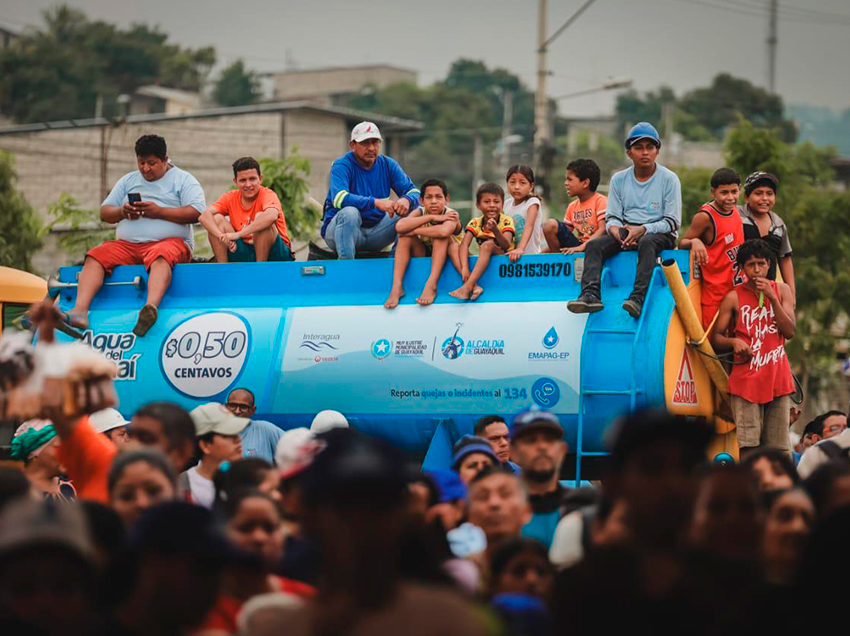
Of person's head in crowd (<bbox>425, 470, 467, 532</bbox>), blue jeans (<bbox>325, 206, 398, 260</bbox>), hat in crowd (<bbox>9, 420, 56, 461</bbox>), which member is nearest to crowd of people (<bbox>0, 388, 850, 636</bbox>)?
person's head in crowd (<bbox>425, 470, 467, 532</bbox>)

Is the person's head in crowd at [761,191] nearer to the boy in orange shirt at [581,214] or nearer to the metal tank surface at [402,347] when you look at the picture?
the metal tank surface at [402,347]

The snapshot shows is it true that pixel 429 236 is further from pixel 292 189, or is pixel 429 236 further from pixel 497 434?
pixel 292 189

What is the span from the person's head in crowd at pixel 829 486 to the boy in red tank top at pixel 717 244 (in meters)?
4.69

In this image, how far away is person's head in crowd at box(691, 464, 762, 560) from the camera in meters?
4.40

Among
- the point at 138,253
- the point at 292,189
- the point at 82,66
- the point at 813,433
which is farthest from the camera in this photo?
the point at 82,66

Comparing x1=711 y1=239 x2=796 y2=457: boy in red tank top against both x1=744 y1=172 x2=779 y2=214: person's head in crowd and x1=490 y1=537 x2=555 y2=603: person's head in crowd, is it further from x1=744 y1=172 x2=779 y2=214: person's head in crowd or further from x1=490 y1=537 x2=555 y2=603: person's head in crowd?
x1=490 y1=537 x2=555 y2=603: person's head in crowd

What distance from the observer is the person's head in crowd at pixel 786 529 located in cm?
543

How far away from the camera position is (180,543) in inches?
170

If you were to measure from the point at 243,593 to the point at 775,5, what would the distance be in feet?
330

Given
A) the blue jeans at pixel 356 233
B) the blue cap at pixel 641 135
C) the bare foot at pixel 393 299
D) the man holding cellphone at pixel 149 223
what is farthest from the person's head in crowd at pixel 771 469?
the man holding cellphone at pixel 149 223

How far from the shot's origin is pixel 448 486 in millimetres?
7039

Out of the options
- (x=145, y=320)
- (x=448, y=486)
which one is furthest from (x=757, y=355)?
(x=145, y=320)

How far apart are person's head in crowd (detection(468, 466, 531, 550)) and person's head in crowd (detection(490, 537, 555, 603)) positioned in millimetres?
572

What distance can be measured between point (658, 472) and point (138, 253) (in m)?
8.92
